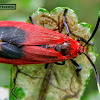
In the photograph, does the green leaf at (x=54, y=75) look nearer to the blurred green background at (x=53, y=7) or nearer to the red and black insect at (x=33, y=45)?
the red and black insect at (x=33, y=45)

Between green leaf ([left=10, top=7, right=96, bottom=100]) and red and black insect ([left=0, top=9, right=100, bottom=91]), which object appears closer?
red and black insect ([left=0, top=9, right=100, bottom=91])

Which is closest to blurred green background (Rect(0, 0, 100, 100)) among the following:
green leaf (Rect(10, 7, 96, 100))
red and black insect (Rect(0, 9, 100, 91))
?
green leaf (Rect(10, 7, 96, 100))

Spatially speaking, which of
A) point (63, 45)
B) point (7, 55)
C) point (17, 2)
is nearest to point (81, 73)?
point (63, 45)

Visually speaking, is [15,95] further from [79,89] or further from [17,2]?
[17,2]

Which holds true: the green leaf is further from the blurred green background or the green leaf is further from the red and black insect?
the blurred green background

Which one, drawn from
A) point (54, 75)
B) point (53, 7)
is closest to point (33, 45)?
point (54, 75)
